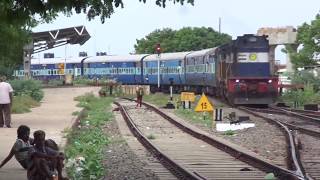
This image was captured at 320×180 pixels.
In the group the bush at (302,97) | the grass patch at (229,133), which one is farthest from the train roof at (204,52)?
the grass patch at (229,133)

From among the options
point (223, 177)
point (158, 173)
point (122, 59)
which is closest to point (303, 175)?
point (223, 177)

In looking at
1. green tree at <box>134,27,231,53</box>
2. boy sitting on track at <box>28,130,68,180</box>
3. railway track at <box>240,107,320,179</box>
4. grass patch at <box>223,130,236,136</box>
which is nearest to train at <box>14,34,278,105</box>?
railway track at <box>240,107,320,179</box>

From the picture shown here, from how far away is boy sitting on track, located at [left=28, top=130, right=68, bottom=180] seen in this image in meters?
9.94

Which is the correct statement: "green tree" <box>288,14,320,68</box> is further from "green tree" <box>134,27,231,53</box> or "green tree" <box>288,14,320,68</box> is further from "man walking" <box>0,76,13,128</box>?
"man walking" <box>0,76,13,128</box>

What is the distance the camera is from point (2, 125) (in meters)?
21.8

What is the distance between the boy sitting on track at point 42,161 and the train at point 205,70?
25.2 meters

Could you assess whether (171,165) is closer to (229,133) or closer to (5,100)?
(229,133)

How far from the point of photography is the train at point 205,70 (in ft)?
117

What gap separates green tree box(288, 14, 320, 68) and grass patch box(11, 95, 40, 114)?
38.1 meters

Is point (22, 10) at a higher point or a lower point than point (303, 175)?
higher

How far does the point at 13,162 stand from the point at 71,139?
5.58 m

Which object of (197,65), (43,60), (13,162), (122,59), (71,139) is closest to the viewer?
(13,162)

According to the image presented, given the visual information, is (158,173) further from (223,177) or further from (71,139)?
(71,139)

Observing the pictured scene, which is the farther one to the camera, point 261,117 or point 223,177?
point 261,117
